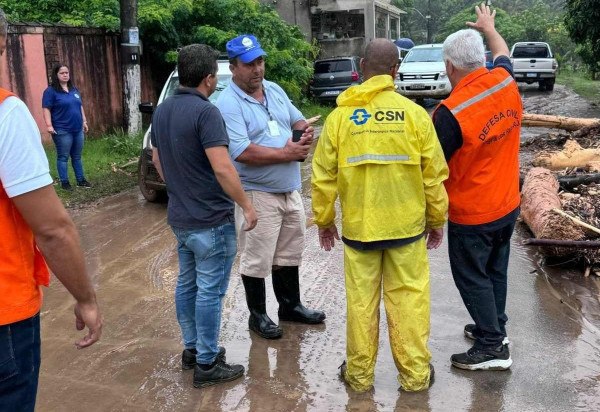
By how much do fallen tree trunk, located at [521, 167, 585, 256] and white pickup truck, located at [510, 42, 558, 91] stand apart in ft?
68.3

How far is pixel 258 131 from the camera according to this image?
4492 millimetres

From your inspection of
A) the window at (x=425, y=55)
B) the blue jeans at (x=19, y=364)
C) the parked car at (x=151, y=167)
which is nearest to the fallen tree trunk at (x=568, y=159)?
the parked car at (x=151, y=167)

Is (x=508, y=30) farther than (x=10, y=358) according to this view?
Yes

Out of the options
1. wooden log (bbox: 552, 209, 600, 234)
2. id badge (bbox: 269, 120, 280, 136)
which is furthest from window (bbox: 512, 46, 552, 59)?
id badge (bbox: 269, 120, 280, 136)

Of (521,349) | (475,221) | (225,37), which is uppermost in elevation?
(225,37)

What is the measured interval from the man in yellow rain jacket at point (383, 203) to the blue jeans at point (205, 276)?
2.00 ft

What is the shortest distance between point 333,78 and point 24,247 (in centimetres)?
2074

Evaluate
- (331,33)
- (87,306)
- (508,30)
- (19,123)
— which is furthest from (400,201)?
(508,30)

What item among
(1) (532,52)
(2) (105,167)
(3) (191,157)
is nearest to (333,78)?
(1) (532,52)

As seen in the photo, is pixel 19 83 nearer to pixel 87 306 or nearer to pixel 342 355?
pixel 342 355

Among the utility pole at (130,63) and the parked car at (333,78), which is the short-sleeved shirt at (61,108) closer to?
the utility pole at (130,63)

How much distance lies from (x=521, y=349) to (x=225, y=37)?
43.2ft

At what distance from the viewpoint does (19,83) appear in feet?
40.3

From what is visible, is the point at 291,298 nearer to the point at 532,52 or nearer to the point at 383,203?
the point at 383,203
